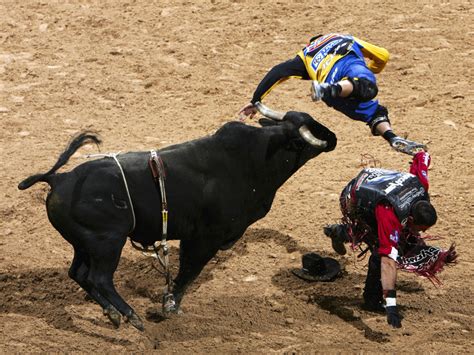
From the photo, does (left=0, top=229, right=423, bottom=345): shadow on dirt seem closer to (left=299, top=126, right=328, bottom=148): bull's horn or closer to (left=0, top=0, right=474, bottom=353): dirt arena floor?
(left=0, top=0, right=474, bottom=353): dirt arena floor

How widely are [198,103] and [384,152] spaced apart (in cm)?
234

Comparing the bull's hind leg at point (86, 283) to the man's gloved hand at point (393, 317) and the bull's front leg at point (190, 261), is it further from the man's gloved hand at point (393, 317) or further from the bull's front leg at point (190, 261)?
the man's gloved hand at point (393, 317)

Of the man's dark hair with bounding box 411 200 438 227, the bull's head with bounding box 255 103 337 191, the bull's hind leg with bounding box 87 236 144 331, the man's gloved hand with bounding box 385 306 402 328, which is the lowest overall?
the man's gloved hand with bounding box 385 306 402 328

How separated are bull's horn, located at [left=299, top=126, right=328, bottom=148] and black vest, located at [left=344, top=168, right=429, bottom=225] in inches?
19.5

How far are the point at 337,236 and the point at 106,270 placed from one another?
2041 mm

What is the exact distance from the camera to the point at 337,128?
9.84 meters

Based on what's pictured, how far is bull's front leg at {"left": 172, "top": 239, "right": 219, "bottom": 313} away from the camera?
6.48 meters

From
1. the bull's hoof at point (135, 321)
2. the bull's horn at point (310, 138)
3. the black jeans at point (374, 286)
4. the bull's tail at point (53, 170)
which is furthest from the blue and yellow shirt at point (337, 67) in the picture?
the bull's hoof at point (135, 321)

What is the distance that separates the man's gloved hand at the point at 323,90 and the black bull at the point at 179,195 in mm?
442

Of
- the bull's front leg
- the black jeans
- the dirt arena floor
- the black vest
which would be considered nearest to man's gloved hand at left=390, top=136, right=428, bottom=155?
the black vest

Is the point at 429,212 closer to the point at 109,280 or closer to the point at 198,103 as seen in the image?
the point at 109,280

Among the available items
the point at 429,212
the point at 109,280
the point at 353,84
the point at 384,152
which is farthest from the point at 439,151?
the point at 109,280

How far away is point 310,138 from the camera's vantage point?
6.36m

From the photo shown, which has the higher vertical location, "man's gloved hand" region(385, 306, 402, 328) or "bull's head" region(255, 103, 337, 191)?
"bull's head" region(255, 103, 337, 191)
